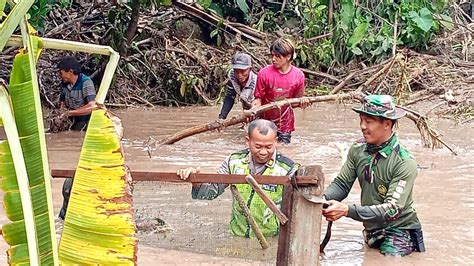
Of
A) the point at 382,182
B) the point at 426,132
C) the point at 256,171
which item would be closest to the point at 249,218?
the point at 256,171

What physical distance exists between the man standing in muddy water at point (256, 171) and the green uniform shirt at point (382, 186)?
0.51m

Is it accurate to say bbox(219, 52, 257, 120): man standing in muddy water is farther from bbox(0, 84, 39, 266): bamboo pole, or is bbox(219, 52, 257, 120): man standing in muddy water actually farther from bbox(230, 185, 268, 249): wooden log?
bbox(0, 84, 39, 266): bamboo pole

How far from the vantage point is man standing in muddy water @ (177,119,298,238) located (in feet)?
15.5

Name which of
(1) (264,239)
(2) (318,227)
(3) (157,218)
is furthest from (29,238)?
(3) (157,218)

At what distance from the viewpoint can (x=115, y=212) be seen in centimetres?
275

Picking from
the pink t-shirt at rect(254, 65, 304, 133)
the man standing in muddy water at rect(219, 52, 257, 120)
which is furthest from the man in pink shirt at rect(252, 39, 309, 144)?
the man standing in muddy water at rect(219, 52, 257, 120)

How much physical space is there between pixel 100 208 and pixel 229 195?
227 cm

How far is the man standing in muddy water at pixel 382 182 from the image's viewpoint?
16.7 feet

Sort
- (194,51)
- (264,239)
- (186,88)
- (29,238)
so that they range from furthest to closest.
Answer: (194,51), (186,88), (264,239), (29,238)

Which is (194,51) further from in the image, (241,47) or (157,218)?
(157,218)

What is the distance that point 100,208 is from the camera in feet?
9.00

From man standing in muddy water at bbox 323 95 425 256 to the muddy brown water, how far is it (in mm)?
139

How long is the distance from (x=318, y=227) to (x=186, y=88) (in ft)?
31.3

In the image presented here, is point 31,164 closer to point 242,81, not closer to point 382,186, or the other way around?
point 382,186
